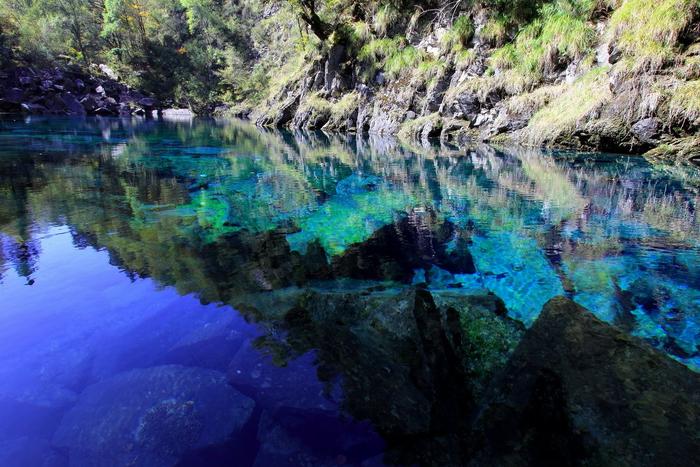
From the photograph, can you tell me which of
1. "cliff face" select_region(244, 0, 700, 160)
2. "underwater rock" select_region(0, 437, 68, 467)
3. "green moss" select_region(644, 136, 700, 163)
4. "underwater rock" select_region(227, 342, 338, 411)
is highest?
"cliff face" select_region(244, 0, 700, 160)

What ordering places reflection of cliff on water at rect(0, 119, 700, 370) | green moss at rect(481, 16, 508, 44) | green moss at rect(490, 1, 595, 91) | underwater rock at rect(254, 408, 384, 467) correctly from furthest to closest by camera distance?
green moss at rect(481, 16, 508, 44), green moss at rect(490, 1, 595, 91), reflection of cliff on water at rect(0, 119, 700, 370), underwater rock at rect(254, 408, 384, 467)

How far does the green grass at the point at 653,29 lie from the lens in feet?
38.1

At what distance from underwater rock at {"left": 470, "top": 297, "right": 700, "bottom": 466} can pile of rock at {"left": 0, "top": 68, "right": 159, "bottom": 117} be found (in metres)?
51.5

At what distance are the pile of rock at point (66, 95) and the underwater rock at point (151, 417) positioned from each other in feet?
162

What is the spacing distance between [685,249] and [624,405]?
4.86 m

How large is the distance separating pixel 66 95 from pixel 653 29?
171 feet

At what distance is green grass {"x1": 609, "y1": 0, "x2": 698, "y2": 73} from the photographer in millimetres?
11617

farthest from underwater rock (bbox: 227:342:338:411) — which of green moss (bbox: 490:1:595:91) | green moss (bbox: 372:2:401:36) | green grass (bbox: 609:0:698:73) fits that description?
green moss (bbox: 372:2:401:36)

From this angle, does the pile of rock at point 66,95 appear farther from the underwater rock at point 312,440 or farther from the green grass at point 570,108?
Result: the underwater rock at point 312,440

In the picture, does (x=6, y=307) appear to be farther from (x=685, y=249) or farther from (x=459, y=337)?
(x=685, y=249)

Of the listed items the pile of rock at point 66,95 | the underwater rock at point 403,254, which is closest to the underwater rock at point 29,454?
the underwater rock at point 403,254

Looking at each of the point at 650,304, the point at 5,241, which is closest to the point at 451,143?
the point at 650,304

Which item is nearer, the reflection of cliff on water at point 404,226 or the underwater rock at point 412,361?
the underwater rock at point 412,361

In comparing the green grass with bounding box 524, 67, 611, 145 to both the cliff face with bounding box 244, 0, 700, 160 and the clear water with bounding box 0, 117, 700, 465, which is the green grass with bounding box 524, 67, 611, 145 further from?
the clear water with bounding box 0, 117, 700, 465
